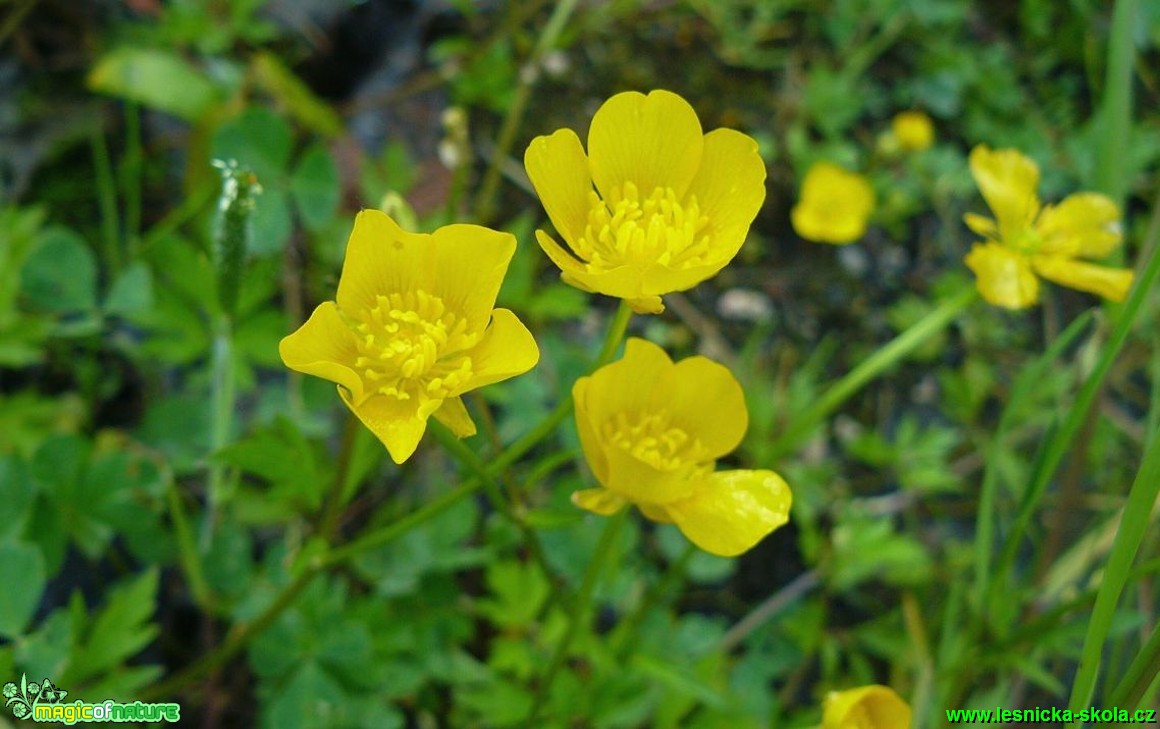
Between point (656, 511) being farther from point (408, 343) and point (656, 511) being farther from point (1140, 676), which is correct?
point (1140, 676)

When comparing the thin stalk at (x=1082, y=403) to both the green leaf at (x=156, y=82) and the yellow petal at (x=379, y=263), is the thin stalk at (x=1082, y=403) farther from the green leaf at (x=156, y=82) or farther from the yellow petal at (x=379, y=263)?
the green leaf at (x=156, y=82)

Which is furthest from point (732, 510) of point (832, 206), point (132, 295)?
point (832, 206)

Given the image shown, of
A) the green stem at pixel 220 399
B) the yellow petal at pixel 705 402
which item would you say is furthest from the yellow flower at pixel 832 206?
the green stem at pixel 220 399

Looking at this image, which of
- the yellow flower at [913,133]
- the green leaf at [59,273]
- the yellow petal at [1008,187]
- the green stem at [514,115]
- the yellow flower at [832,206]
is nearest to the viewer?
the yellow petal at [1008,187]

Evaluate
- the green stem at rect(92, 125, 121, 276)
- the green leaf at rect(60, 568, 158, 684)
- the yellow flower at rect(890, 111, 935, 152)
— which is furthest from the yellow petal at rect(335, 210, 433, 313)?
the yellow flower at rect(890, 111, 935, 152)

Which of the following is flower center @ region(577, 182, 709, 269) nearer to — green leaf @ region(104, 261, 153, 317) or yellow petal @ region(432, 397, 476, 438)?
yellow petal @ region(432, 397, 476, 438)

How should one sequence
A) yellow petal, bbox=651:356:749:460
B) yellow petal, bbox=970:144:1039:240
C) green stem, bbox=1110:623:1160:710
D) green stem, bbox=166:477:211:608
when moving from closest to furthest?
green stem, bbox=1110:623:1160:710 < yellow petal, bbox=651:356:749:460 < yellow petal, bbox=970:144:1039:240 < green stem, bbox=166:477:211:608
